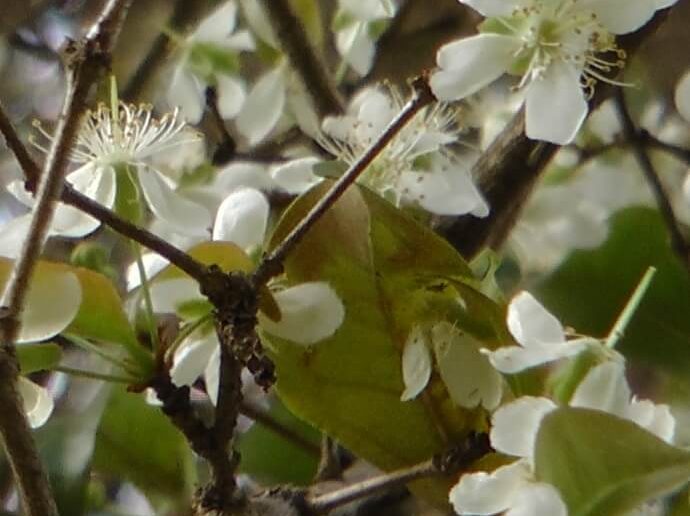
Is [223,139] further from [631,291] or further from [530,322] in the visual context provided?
[530,322]

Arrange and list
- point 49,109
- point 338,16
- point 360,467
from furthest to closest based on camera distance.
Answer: point 49,109, point 338,16, point 360,467

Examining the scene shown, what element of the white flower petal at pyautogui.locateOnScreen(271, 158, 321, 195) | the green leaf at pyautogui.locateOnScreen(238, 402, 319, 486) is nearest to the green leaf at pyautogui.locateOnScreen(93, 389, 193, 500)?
the green leaf at pyautogui.locateOnScreen(238, 402, 319, 486)

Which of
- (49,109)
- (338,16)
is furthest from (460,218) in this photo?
(49,109)

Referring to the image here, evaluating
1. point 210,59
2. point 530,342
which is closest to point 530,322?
point 530,342

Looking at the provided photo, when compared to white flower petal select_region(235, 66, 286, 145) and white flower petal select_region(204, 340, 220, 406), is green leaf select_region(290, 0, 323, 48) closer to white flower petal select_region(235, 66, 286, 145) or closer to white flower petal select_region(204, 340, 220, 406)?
white flower petal select_region(235, 66, 286, 145)

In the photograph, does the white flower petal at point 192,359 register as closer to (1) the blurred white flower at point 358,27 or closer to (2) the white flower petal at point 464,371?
(2) the white flower petal at point 464,371

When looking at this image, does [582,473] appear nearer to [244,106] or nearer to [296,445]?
[296,445]

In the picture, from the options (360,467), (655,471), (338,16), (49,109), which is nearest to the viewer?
(655,471)
